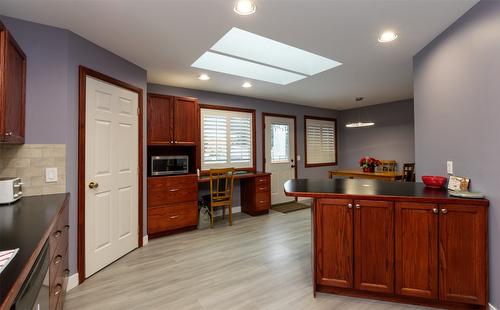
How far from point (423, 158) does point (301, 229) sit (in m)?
2.05

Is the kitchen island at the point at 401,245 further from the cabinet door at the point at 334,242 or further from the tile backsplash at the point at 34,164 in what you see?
the tile backsplash at the point at 34,164

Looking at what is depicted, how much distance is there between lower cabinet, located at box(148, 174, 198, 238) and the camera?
3486 mm

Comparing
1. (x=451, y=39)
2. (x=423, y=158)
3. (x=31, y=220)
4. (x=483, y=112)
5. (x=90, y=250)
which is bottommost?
(x=90, y=250)

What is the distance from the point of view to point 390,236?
1.99m

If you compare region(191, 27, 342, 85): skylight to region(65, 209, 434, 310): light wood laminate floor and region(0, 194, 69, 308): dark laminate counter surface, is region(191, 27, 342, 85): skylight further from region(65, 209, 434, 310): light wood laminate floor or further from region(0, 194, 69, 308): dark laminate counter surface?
region(65, 209, 434, 310): light wood laminate floor

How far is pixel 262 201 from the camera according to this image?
15.7ft

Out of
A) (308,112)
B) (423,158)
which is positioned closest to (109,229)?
(423,158)

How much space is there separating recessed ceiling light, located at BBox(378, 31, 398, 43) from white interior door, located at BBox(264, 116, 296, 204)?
124 inches

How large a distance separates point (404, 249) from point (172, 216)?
3.00 meters

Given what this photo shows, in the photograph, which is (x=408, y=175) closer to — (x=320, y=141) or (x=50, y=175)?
(x=320, y=141)

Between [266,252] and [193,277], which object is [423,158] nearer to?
[266,252]

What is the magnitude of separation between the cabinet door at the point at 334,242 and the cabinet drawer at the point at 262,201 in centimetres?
262

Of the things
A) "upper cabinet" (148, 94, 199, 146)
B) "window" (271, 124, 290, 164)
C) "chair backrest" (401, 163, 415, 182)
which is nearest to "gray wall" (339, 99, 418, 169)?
"chair backrest" (401, 163, 415, 182)

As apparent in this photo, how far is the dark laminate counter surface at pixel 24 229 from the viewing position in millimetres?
849
